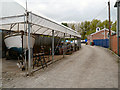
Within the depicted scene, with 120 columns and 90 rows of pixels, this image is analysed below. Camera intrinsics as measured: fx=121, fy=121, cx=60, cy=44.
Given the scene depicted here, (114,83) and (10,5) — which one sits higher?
(10,5)

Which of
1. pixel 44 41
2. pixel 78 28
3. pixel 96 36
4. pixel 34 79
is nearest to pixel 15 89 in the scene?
pixel 34 79

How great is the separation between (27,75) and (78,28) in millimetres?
66714

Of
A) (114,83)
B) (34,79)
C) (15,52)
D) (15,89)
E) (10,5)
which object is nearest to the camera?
(15,89)

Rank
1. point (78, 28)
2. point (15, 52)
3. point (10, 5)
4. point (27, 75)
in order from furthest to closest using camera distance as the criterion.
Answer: point (78, 28), point (15, 52), point (10, 5), point (27, 75)

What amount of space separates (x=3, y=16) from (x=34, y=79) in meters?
3.76

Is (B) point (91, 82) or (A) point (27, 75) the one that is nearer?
(B) point (91, 82)

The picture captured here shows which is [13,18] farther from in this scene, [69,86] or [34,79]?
[69,86]

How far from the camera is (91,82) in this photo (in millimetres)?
4887

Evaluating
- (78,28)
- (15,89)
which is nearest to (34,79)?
(15,89)

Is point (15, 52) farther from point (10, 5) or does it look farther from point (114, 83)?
point (114, 83)

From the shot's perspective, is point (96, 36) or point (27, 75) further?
point (96, 36)

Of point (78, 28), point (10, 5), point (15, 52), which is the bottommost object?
point (15, 52)

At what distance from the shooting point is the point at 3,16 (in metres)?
6.45

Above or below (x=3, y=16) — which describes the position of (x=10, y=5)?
above
